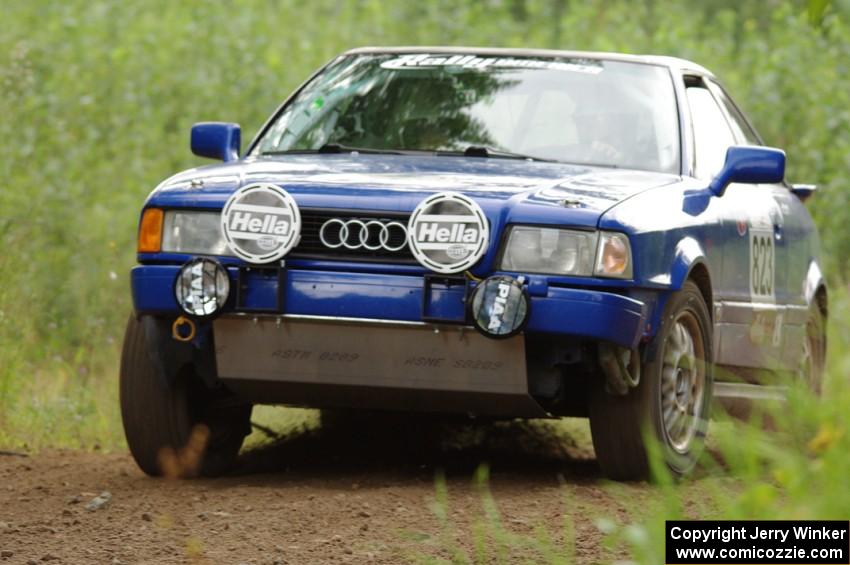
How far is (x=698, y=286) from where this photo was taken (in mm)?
6387

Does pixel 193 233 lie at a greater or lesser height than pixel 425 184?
lesser

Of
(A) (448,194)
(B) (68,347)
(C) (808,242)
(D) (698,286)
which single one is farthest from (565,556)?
(B) (68,347)

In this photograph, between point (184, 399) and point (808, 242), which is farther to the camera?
point (808, 242)

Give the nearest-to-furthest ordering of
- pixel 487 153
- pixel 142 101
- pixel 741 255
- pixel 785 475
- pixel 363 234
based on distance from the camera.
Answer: pixel 785 475, pixel 363 234, pixel 487 153, pixel 741 255, pixel 142 101

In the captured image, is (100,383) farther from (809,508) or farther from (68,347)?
(809,508)

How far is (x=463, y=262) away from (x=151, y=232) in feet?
3.85

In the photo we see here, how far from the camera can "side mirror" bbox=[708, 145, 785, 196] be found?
6434 millimetres

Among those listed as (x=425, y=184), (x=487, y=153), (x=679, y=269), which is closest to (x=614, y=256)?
(x=679, y=269)

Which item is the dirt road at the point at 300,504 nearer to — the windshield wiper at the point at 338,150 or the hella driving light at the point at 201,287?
the hella driving light at the point at 201,287

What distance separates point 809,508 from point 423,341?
221 centimetres

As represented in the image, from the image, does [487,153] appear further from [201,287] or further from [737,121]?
[737,121]

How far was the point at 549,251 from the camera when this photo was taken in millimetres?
5379

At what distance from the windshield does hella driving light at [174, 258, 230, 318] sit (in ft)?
3.89

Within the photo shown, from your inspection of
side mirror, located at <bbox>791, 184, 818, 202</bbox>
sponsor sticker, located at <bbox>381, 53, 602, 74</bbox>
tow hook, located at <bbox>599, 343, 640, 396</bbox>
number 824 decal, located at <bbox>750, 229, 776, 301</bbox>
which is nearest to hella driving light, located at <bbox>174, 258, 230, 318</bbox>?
tow hook, located at <bbox>599, 343, 640, 396</bbox>
